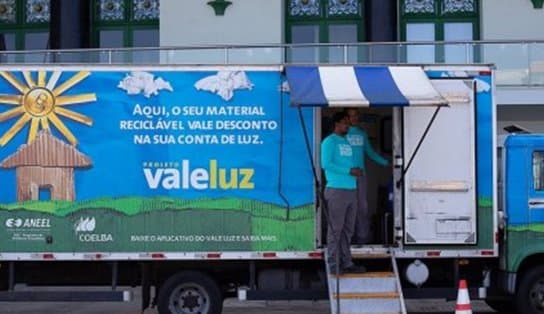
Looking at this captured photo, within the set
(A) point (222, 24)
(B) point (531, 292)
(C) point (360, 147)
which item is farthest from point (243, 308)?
(A) point (222, 24)

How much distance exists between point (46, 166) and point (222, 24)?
14.1m

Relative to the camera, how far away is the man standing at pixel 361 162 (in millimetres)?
10664

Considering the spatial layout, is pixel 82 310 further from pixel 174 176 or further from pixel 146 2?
pixel 146 2

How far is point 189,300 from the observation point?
10.8 m

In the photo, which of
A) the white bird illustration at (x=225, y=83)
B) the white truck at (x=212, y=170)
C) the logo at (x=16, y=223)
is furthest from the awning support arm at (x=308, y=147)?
the logo at (x=16, y=223)

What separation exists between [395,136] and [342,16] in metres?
14.4

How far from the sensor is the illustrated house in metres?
10.6

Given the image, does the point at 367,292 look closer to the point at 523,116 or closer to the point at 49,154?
the point at 49,154

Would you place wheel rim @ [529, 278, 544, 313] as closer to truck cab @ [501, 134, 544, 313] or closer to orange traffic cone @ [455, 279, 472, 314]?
truck cab @ [501, 134, 544, 313]

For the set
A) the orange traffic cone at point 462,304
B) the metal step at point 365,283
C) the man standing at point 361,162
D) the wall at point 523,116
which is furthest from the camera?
the wall at point 523,116

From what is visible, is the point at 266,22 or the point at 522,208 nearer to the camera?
the point at 522,208

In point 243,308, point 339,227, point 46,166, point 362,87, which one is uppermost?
point 362,87

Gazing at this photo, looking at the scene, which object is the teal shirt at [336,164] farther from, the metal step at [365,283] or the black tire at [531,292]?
the black tire at [531,292]

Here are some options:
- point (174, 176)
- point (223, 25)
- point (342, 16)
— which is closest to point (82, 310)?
point (174, 176)
